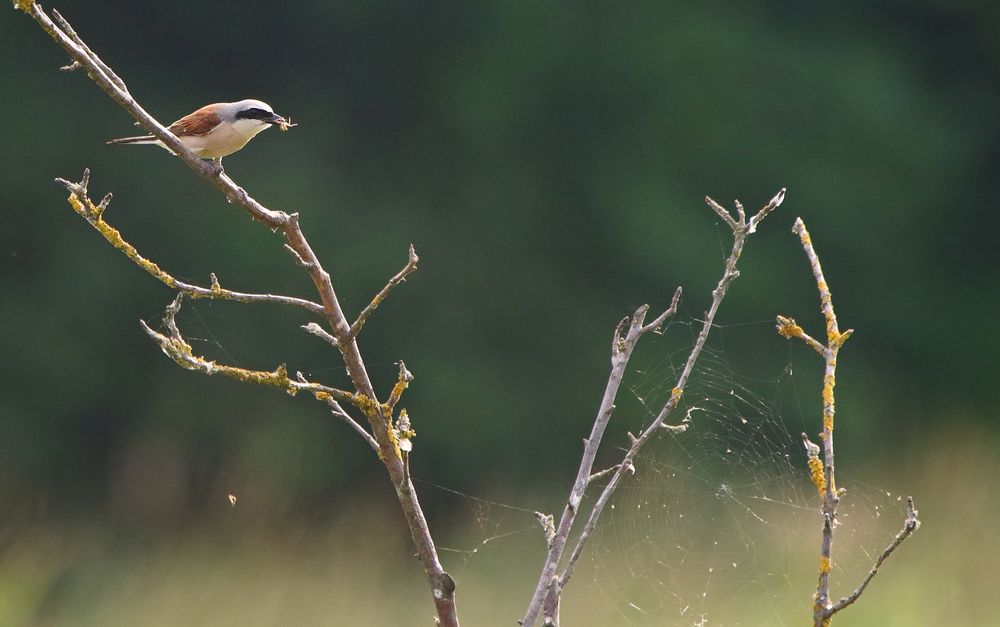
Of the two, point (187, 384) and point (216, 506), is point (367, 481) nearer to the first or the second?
point (187, 384)

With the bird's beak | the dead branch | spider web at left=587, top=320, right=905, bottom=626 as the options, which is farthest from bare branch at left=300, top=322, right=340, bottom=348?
spider web at left=587, top=320, right=905, bottom=626

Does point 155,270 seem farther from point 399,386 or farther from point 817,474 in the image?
point 817,474

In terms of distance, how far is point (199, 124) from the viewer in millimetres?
2336

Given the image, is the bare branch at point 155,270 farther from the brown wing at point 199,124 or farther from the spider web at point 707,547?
the spider web at point 707,547

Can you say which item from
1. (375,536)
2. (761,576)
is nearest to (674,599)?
(761,576)

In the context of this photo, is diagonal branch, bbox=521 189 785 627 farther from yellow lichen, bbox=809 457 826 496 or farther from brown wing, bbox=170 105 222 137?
brown wing, bbox=170 105 222 137

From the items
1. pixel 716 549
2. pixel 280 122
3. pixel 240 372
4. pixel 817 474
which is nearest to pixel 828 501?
pixel 817 474

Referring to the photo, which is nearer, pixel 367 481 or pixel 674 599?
pixel 674 599

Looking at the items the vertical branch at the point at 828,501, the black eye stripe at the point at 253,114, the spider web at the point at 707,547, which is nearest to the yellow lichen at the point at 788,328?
the vertical branch at the point at 828,501

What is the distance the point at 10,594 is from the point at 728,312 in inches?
189

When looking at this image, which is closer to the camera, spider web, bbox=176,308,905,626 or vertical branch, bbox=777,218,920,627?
vertical branch, bbox=777,218,920,627

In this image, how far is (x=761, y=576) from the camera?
3.54 meters

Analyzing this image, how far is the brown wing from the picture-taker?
230cm

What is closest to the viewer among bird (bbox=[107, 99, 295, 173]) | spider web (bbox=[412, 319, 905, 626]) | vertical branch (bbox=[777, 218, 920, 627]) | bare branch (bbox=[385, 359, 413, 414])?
vertical branch (bbox=[777, 218, 920, 627])
